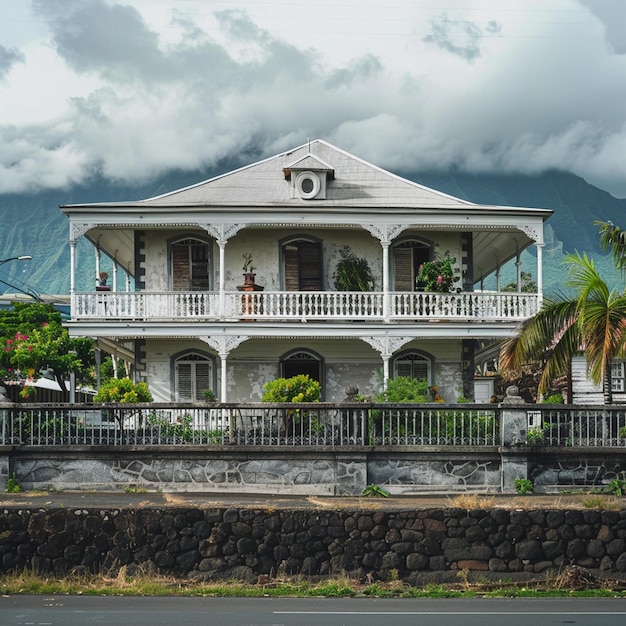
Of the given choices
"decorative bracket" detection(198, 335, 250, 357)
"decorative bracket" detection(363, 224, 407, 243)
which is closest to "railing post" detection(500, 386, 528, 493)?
"decorative bracket" detection(363, 224, 407, 243)

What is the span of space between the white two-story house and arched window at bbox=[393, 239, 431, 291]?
0.04m

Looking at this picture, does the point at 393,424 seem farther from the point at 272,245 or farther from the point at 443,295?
the point at 272,245

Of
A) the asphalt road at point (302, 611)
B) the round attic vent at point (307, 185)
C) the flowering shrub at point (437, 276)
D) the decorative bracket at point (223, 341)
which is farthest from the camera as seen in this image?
the round attic vent at point (307, 185)

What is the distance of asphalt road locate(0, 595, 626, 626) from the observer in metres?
11.7

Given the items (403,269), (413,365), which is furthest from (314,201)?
(413,365)

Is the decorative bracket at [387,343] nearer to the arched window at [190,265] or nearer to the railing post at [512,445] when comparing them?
the arched window at [190,265]

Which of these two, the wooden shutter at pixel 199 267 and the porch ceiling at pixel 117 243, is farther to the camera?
the wooden shutter at pixel 199 267

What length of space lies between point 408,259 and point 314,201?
330cm

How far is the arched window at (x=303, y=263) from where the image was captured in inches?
1169

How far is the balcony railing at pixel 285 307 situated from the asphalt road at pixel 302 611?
14.7 m

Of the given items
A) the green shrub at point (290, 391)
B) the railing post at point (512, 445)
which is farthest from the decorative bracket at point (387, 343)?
the railing post at point (512, 445)

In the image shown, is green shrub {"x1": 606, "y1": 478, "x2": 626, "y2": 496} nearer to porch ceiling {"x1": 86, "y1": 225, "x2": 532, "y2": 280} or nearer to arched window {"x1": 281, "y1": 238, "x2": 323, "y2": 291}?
porch ceiling {"x1": 86, "y1": 225, "x2": 532, "y2": 280}

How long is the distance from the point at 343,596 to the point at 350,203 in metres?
16.6

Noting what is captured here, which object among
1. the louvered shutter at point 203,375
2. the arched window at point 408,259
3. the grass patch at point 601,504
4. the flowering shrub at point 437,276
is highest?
the arched window at point 408,259
